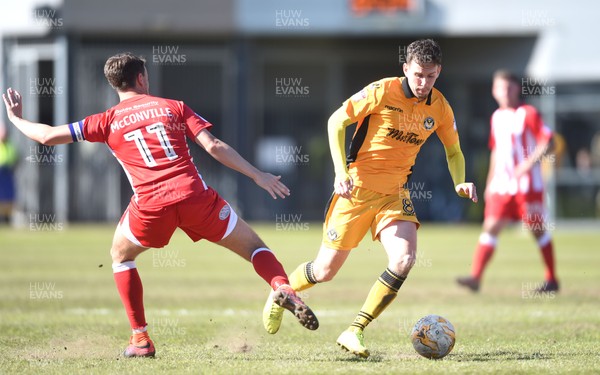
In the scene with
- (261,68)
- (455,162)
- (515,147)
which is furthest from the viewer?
(261,68)

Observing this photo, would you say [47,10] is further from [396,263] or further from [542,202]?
[396,263]

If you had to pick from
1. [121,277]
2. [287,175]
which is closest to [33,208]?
[287,175]

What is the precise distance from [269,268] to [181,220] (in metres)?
0.66

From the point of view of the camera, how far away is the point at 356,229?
7.15 m

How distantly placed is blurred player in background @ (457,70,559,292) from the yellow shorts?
4.16m

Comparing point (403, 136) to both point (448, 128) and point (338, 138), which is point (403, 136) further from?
point (338, 138)

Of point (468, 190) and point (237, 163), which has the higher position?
point (237, 163)

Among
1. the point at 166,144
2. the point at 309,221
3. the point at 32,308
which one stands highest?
the point at 166,144

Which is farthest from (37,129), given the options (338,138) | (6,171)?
(6,171)

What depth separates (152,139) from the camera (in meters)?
6.56

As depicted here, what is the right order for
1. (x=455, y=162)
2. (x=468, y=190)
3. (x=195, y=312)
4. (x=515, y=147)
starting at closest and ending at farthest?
(x=468, y=190), (x=455, y=162), (x=195, y=312), (x=515, y=147)

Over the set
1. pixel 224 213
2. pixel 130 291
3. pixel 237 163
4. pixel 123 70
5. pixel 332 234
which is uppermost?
pixel 123 70

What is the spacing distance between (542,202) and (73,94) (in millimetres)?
16268

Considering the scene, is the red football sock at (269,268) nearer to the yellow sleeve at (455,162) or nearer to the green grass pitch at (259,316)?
the green grass pitch at (259,316)
